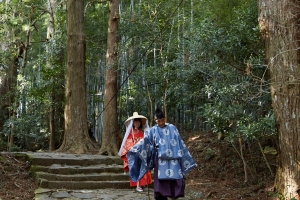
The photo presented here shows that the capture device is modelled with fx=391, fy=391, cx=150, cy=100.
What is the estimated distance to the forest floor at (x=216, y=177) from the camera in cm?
612

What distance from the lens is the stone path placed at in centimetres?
548

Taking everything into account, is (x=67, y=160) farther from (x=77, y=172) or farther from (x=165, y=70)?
(x=165, y=70)

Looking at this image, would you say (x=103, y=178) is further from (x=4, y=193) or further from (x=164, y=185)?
(x=164, y=185)

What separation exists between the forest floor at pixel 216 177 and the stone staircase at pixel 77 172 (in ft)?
0.79

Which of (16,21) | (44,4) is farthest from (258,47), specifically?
(44,4)

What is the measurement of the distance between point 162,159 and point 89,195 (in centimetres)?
159

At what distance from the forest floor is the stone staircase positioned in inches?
9.5

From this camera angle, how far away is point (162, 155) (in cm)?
470

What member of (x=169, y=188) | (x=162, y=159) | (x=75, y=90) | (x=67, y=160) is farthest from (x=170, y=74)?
(x=169, y=188)

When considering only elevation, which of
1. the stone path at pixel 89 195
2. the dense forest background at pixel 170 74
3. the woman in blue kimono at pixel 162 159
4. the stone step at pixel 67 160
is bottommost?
the stone path at pixel 89 195

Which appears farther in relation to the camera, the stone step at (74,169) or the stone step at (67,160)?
the stone step at (67,160)

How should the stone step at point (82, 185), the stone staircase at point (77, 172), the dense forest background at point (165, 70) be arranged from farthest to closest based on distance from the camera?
1. the dense forest background at point (165, 70)
2. the stone staircase at point (77, 172)
3. the stone step at point (82, 185)

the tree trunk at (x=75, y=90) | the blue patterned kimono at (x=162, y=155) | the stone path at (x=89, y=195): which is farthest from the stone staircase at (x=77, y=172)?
the blue patterned kimono at (x=162, y=155)

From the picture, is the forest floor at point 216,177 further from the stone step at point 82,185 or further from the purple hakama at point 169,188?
the purple hakama at point 169,188
